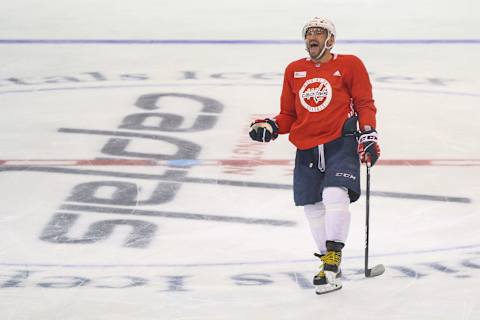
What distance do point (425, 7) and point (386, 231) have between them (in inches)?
248

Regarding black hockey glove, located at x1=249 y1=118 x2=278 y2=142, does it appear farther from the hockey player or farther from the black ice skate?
the black ice skate

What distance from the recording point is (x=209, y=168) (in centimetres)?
738

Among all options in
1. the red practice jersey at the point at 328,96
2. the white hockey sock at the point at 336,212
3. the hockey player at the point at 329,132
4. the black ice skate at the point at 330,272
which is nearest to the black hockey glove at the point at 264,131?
the hockey player at the point at 329,132

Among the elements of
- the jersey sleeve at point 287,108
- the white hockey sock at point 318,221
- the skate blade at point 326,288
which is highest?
the jersey sleeve at point 287,108

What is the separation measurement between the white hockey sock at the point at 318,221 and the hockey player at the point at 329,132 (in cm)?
3

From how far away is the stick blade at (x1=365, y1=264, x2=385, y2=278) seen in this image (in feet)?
18.0

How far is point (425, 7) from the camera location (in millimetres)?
12203

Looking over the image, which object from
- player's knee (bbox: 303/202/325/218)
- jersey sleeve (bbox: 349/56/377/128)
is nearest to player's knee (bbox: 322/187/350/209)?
player's knee (bbox: 303/202/325/218)

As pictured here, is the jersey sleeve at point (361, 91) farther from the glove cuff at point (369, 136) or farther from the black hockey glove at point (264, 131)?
the black hockey glove at point (264, 131)

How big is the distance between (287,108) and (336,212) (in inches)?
19.5

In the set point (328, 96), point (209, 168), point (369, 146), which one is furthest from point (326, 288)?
point (209, 168)

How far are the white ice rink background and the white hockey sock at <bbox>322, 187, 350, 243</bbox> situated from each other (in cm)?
22

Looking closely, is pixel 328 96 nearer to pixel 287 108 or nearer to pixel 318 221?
pixel 287 108

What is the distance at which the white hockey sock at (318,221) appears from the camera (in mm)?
5457
